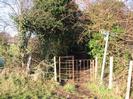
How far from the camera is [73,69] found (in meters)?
17.2

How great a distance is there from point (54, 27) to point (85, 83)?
327cm

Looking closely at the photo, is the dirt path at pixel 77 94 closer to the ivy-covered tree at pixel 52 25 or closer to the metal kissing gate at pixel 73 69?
the metal kissing gate at pixel 73 69

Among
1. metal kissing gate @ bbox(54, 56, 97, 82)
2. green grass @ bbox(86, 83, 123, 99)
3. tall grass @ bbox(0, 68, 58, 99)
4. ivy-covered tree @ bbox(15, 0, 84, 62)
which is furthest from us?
metal kissing gate @ bbox(54, 56, 97, 82)

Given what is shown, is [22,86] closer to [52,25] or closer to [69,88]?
[69,88]

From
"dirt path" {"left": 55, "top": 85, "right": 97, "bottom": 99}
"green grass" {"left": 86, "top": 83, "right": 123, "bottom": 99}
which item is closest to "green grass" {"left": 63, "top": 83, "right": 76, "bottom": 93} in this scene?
"dirt path" {"left": 55, "top": 85, "right": 97, "bottom": 99}

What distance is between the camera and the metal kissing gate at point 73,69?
16.6 meters

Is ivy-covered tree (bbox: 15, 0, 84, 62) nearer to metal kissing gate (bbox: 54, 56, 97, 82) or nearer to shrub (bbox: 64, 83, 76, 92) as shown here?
metal kissing gate (bbox: 54, 56, 97, 82)

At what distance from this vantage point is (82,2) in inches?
723

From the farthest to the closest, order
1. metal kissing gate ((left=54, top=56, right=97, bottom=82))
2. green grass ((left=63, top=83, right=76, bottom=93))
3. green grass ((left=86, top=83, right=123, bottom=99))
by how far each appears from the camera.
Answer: metal kissing gate ((left=54, top=56, right=97, bottom=82)) → green grass ((left=63, top=83, right=76, bottom=93)) → green grass ((left=86, top=83, right=123, bottom=99))

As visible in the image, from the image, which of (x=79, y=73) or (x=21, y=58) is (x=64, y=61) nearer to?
(x=79, y=73)

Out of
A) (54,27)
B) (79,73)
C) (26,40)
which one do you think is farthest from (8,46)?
(79,73)

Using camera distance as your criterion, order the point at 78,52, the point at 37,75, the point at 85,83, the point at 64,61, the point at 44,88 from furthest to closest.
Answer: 1. the point at 78,52
2. the point at 64,61
3. the point at 85,83
4. the point at 37,75
5. the point at 44,88

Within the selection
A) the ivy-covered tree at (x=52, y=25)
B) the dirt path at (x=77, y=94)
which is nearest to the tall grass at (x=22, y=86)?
the dirt path at (x=77, y=94)

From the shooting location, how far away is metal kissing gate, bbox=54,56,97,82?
16.6m
